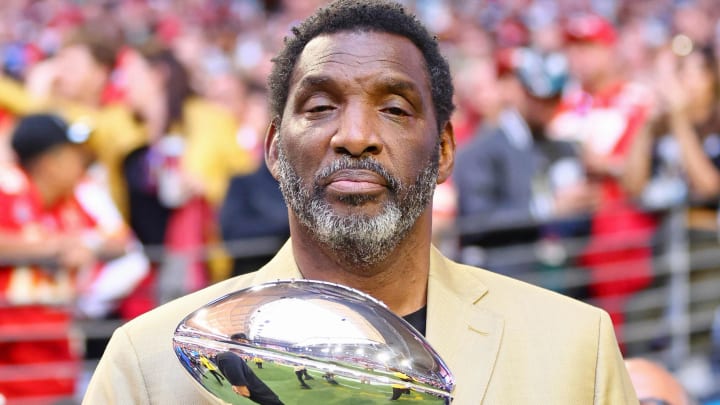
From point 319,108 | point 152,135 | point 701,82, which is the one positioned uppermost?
point 701,82

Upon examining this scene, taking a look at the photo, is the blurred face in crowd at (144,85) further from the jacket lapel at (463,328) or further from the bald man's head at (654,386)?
the jacket lapel at (463,328)

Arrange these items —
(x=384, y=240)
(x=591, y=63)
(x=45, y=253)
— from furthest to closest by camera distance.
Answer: (x=591, y=63), (x=45, y=253), (x=384, y=240)

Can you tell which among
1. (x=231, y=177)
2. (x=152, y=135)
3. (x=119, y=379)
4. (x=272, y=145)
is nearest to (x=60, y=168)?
(x=231, y=177)

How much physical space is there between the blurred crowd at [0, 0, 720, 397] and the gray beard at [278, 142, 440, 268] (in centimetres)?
289

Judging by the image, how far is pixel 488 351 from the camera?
1854mm

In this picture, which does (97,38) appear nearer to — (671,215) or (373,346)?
(671,215)

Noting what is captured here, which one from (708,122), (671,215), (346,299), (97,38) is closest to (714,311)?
(671,215)

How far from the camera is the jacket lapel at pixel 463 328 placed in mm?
1796

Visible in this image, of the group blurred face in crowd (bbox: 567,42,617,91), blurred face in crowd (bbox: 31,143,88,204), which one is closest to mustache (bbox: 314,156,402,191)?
blurred face in crowd (bbox: 31,143,88,204)

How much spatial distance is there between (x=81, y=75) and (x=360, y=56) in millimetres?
4706

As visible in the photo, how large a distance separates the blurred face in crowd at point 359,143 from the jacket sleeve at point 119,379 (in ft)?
1.19

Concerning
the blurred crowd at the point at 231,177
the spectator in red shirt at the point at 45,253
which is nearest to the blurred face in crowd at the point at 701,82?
the blurred crowd at the point at 231,177

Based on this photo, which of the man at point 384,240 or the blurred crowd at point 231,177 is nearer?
the man at point 384,240

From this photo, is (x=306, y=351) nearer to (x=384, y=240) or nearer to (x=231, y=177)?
(x=384, y=240)
